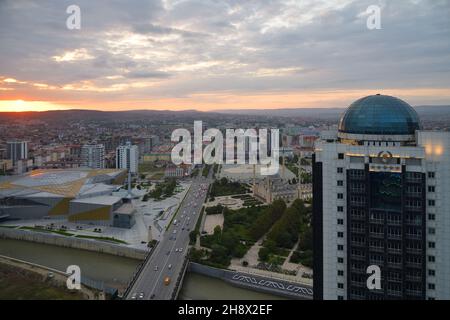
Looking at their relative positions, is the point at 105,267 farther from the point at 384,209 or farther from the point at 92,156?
the point at 92,156

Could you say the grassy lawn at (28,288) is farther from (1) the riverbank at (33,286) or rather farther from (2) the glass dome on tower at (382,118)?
(2) the glass dome on tower at (382,118)

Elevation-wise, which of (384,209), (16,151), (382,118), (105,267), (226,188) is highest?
(382,118)

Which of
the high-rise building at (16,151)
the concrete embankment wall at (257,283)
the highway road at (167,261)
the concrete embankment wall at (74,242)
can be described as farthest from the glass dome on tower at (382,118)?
the high-rise building at (16,151)

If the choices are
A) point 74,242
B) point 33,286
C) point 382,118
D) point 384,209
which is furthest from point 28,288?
point 382,118

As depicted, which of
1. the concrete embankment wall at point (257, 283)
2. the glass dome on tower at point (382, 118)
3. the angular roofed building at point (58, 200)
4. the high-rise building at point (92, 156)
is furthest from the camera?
the high-rise building at point (92, 156)

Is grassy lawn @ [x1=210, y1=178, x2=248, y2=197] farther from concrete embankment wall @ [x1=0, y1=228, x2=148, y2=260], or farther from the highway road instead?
concrete embankment wall @ [x1=0, y1=228, x2=148, y2=260]

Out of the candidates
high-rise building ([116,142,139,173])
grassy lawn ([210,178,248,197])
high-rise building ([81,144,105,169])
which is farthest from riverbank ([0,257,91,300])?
high-rise building ([81,144,105,169])

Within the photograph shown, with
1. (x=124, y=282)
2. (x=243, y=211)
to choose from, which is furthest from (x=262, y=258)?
(x=243, y=211)
